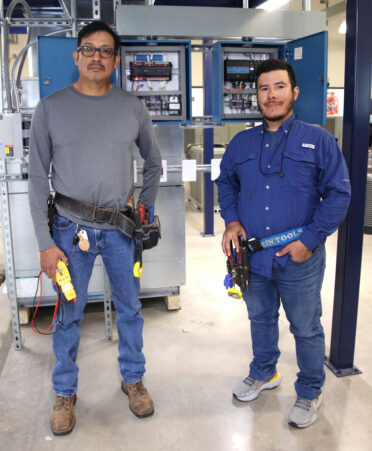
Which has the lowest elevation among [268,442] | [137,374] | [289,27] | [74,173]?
[268,442]

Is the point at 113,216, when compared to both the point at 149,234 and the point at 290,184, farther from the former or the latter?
the point at 290,184

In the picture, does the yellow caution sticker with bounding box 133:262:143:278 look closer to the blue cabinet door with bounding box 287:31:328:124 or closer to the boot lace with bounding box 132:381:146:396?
the boot lace with bounding box 132:381:146:396

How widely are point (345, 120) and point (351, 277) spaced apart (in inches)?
33.0

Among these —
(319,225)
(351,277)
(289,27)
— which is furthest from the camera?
(289,27)

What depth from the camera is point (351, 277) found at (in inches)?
95.0

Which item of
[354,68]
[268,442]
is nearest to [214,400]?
[268,442]

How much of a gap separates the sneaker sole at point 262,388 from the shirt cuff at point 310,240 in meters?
0.88

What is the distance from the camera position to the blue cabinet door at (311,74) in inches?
91.2

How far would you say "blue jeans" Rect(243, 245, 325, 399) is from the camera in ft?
6.46

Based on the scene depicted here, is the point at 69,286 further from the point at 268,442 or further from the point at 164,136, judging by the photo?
the point at 164,136

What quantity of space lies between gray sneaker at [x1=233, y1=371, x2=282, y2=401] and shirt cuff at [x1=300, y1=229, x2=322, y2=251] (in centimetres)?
87

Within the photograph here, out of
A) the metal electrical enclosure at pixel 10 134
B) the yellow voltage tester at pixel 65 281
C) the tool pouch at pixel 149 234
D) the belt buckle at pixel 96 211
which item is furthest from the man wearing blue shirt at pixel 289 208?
the metal electrical enclosure at pixel 10 134

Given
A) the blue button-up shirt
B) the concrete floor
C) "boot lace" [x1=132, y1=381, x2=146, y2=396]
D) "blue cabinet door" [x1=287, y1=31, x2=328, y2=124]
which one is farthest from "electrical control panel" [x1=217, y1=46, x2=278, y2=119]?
"boot lace" [x1=132, y1=381, x2=146, y2=396]

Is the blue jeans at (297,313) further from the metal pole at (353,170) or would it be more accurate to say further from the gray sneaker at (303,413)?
the metal pole at (353,170)
